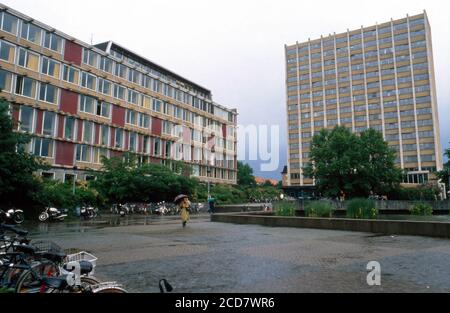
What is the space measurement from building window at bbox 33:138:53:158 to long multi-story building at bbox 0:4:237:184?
0.11 metres

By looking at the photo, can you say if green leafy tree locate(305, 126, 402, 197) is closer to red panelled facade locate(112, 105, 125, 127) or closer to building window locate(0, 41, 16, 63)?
red panelled facade locate(112, 105, 125, 127)

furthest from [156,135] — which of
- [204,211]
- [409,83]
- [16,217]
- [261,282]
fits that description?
[409,83]

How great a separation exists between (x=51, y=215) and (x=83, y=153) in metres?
22.1

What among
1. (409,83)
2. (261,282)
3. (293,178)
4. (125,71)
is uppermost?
(409,83)

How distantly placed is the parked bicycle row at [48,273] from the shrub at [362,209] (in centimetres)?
1574

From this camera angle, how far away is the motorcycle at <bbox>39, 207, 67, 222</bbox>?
22.3 m

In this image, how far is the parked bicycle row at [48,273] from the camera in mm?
3764

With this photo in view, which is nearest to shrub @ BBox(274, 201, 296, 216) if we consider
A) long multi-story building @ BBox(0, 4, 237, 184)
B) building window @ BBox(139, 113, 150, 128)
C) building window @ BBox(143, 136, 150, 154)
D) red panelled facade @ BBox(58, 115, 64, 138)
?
long multi-story building @ BBox(0, 4, 237, 184)

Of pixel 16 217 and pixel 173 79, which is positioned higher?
pixel 173 79

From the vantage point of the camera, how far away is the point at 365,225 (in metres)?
15.3

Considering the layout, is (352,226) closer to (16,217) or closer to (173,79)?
(16,217)

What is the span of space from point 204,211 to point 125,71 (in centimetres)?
2394

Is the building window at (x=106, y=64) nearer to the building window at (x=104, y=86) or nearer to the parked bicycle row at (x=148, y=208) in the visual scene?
the building window at (x=104, y=86)
